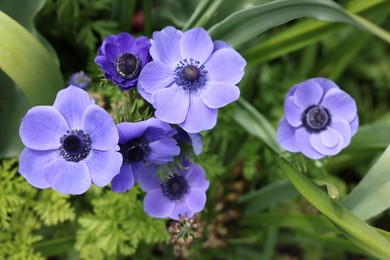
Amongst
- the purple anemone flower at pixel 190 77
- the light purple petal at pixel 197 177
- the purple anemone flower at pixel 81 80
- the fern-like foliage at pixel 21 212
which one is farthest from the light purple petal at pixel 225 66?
the fern-like foliage at pixel 21 212

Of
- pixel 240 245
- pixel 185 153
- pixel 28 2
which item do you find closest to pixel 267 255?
pixel 240 245

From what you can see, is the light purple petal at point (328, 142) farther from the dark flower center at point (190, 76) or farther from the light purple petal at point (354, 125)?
the dark flower center at point (190, 76)

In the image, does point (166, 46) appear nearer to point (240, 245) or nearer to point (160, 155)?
point (160, 155)

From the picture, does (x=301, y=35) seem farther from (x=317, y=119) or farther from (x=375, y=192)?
(x=375, y=192)

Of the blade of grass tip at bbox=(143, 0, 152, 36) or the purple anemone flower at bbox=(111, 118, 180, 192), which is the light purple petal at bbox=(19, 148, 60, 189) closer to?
the purple anemone flower at bbox=(111, 118, 180, 192)

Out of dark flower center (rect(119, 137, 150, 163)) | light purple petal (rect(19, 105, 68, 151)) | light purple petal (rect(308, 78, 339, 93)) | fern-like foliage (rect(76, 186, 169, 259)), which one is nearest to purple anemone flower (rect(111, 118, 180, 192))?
dark flower center (rect(119, 137, 150, 163))

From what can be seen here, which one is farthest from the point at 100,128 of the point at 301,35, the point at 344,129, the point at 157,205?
the point at 301,35

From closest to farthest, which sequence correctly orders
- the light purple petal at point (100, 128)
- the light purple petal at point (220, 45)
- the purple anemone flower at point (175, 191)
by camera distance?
1. the light purple petal at point (100, 128)
2. the light purple petal at point (220, 45)
3. the purple anemone flower at point (175, 191)

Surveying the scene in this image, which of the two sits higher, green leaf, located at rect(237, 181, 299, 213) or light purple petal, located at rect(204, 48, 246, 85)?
green leaf, located at rect(237, 181, 299, 213)
